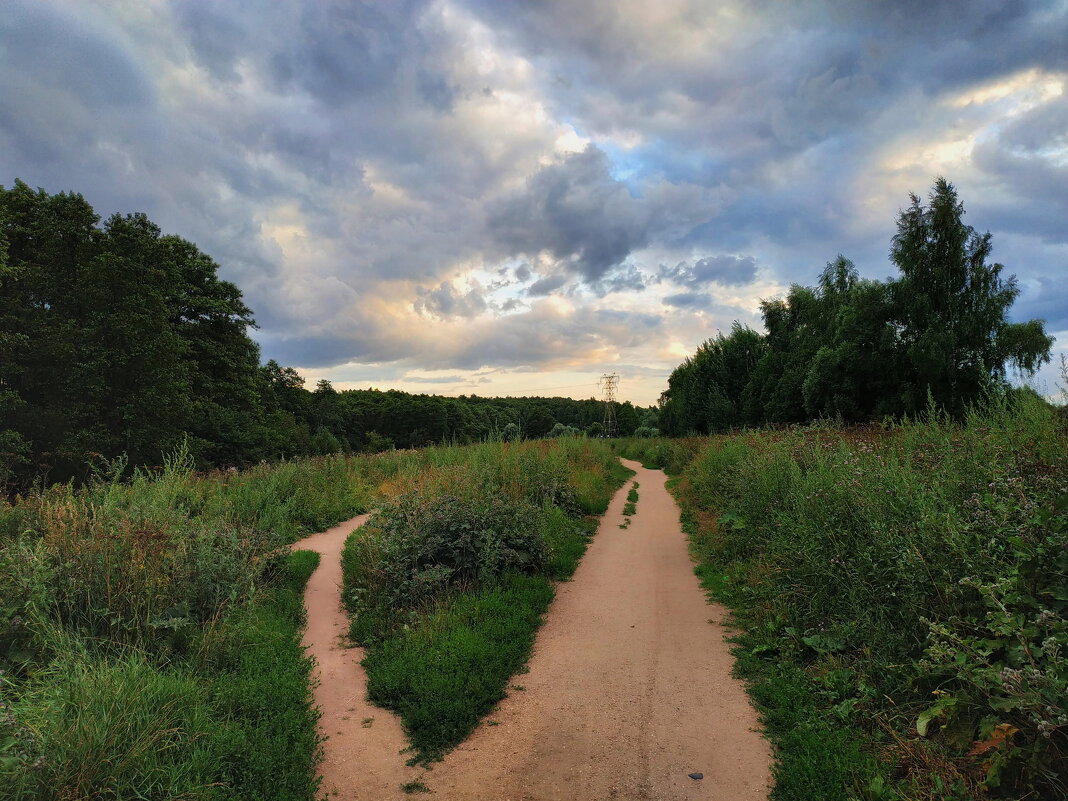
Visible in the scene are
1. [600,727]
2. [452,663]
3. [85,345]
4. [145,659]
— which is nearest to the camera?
[600,727]

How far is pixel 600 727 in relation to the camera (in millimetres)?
4176

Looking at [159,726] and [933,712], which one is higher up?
[933,712]

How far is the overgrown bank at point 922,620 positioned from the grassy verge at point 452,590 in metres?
2.41

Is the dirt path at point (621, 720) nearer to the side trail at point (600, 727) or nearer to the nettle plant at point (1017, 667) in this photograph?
the side trail at point (600, 727)

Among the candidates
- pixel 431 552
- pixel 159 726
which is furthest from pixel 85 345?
pixel 159 726

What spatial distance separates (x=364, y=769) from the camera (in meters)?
3.78

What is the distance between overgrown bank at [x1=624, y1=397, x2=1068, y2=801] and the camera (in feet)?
9.50

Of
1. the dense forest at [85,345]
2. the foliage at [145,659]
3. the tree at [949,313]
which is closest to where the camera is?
the foliage at [145,659]

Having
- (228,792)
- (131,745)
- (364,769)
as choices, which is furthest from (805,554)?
(131,745)

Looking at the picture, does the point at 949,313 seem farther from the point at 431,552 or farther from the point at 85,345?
the point at 85,345

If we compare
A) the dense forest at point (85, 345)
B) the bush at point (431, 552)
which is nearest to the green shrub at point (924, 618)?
the bush at point (431, 552)

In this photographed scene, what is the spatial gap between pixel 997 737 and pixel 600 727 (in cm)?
249

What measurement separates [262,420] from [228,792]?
106 ft

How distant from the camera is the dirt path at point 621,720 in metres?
3.51
